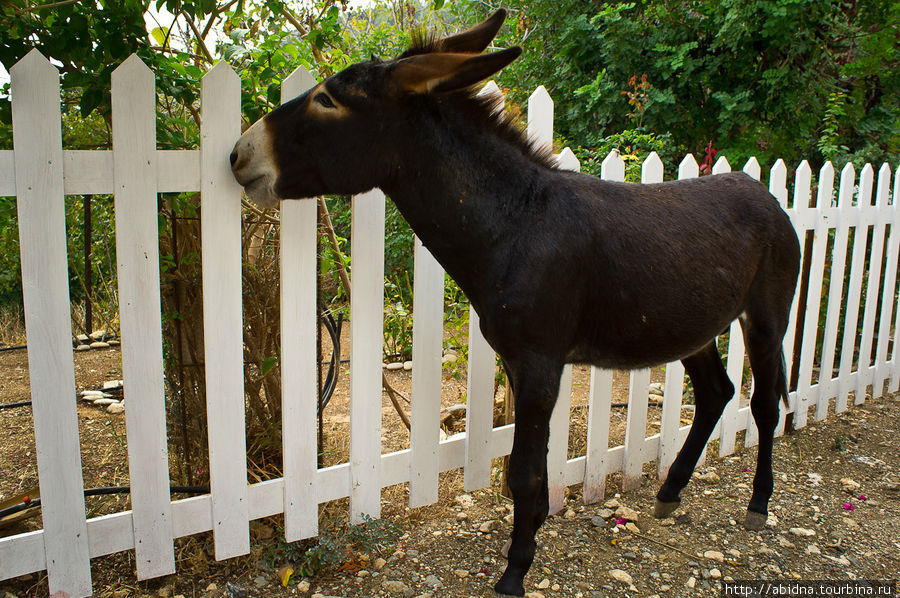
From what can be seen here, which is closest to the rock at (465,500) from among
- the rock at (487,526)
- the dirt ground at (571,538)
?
the dirt ground at (571,538)

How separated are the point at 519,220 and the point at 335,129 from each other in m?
0.71

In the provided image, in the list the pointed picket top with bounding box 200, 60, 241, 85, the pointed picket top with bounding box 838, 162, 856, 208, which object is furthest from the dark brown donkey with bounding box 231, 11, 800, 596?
the pointed picket top with bounding box 838, 162, 856, 208

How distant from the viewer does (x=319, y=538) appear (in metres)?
2.69

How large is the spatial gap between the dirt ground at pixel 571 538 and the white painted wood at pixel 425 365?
12.6 inches

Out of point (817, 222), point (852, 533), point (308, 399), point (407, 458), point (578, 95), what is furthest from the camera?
point (578, 95)

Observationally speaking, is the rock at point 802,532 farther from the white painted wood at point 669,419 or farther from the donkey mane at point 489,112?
the donkey mane at point 489,112

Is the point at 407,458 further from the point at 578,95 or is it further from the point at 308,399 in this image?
the point at 578,95

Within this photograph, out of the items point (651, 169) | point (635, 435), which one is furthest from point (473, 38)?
point (635, 435)

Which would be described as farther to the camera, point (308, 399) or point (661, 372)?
point (661, 372)

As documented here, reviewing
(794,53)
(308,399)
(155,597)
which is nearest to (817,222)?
(794,53)

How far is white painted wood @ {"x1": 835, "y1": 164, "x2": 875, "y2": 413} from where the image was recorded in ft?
14.8

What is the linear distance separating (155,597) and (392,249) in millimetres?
4104

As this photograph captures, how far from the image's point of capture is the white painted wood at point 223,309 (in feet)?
7.53

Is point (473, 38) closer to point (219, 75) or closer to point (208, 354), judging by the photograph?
point (219, 75)
